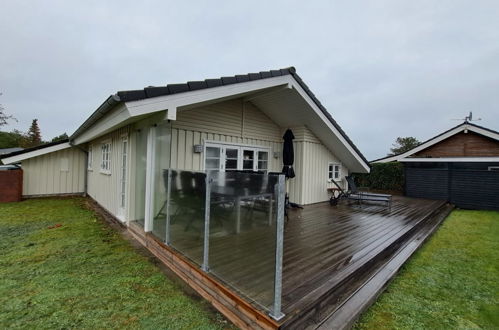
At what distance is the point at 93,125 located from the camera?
20.3ft

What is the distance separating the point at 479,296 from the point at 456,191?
919 cm

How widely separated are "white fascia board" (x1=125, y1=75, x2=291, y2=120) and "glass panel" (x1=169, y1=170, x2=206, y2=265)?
1.02 meters

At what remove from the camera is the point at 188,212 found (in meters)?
3.22

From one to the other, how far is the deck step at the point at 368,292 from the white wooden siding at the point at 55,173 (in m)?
12.6

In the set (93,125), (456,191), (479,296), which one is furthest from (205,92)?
(456,191)

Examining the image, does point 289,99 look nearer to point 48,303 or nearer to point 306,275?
point 306,275

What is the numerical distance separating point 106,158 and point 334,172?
8435 mm

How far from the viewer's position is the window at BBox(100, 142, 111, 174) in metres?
6.70

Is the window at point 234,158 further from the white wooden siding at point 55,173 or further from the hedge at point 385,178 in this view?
the hedge at point 385,178

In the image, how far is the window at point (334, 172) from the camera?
30.0ft

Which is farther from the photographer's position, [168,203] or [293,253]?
[168,203]

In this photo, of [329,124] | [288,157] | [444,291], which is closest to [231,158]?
[288,157]

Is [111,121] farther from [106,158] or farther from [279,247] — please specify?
[279,247]

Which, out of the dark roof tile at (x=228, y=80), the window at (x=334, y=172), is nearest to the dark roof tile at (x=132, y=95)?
the dark roof tile at (x=228, y=80)
